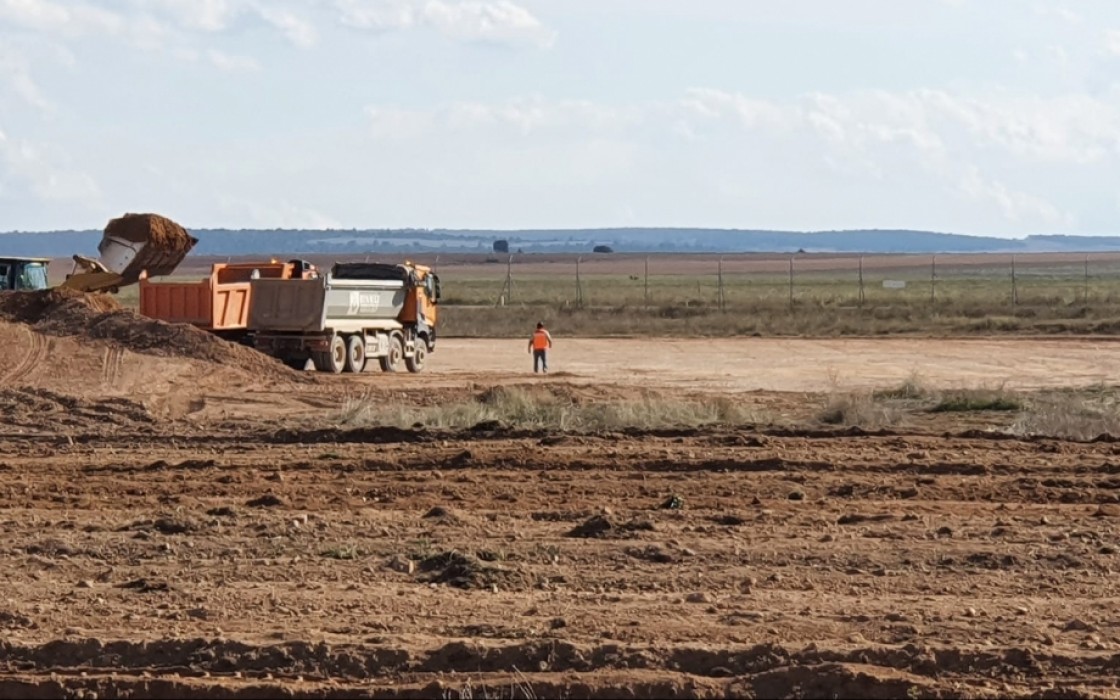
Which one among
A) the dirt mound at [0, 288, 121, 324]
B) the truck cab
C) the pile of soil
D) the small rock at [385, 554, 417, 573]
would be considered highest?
the truck cab

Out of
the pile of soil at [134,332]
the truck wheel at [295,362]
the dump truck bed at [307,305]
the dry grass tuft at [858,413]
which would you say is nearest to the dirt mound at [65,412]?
the pile of soil at [134,332]

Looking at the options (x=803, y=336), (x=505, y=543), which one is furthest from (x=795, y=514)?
→ (x=803, y=336)

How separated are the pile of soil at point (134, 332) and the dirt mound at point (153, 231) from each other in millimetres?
5618

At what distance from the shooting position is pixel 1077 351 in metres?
41.3

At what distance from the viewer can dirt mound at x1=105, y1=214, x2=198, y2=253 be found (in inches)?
1395

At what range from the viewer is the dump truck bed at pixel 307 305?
31672mm

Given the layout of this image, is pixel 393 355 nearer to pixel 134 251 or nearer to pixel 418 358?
pixel 418 358

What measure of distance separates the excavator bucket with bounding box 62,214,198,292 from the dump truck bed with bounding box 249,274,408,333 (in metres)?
4.22

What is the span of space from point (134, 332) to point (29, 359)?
2161 millimetres

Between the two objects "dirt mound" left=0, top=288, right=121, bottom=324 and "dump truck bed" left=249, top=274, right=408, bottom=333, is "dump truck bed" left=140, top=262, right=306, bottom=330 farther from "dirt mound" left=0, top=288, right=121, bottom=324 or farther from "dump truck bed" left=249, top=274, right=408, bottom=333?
"dirt mound" left=0, top=288, right=121, bottom=324

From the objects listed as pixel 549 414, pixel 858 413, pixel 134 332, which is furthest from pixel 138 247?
pixel 858 413

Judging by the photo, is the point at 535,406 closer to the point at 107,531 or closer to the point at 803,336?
the point at 107,531

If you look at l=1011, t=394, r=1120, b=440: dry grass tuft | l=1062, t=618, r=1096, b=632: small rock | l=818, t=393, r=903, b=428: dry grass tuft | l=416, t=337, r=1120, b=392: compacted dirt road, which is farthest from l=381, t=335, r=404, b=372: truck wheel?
l=1062, t=618, r=1096, b=632: small rock

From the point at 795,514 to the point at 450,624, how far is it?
5.13m
